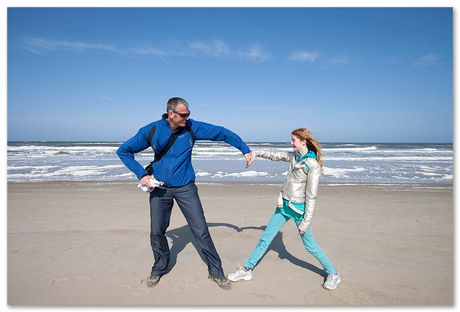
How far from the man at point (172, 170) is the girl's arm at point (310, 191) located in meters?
0.76

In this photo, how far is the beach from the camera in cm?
283

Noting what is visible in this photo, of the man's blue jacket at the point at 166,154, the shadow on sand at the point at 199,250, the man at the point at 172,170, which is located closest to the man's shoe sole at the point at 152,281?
the man at the point at 172,170

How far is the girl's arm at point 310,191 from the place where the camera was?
2.75 m

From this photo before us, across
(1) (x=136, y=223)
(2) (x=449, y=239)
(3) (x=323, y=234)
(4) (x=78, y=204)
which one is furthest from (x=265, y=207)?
(4) (x=78, y=204)

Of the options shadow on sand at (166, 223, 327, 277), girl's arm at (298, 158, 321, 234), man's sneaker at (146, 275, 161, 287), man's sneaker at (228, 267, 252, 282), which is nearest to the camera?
girl's arm at (298, 158, 321, 234)

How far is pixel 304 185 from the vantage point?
2896 millimetres

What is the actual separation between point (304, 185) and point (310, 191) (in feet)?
0.47

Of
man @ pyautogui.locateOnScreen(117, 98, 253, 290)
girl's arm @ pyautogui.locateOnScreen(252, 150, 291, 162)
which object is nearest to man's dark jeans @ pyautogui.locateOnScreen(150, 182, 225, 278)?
man @ pyautogui.locateOnScreen(117, 98, 253, 290)

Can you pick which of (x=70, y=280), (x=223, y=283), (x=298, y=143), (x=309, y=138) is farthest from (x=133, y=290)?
(x=309, y=138)

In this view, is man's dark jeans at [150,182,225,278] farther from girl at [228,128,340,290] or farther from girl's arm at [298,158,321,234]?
girl's arm at [298,158,321,234]

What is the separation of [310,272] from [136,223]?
11.4 ft

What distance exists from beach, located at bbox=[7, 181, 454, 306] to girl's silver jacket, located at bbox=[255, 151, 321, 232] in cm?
91

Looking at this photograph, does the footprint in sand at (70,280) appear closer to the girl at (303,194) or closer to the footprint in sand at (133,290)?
the footprint in sand at (133,290)

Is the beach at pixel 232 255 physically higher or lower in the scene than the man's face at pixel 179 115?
lower
